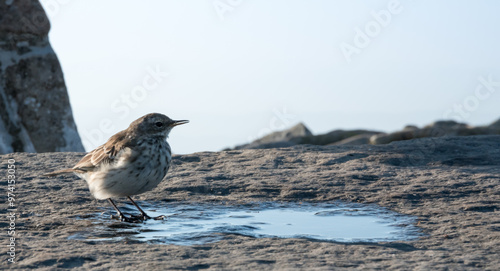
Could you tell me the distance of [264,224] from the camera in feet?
16.3

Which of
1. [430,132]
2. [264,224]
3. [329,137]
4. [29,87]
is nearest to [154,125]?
[264,224]

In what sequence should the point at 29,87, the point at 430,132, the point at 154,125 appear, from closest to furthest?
the point at 154,125
the point at 29,87
the point at 430,132

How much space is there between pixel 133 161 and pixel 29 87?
5680 millimetres

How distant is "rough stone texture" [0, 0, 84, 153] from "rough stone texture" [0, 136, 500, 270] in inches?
106

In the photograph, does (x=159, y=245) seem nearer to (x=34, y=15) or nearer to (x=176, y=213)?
(x=176, y=213)

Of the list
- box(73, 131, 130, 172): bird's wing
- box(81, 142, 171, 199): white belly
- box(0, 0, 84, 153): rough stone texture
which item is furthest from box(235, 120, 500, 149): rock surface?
box(81, 142, 171, 199): white belly

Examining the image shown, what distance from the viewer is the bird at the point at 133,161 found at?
16.4 feet

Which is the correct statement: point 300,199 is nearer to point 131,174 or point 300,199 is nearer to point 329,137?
point 131,174

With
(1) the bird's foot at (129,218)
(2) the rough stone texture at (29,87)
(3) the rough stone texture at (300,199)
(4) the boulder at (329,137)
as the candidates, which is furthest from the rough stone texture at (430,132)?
(1) the bird's foot at (129,218)

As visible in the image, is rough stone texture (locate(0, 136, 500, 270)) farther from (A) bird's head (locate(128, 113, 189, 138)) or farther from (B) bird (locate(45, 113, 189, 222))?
(A) bird's head (locate(128, 113, 189, 138))

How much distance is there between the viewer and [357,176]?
6.46m

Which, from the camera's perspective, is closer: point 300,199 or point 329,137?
point 300,199

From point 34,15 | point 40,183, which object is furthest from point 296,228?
point 34,15

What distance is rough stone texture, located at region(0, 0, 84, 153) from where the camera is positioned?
389 inches
